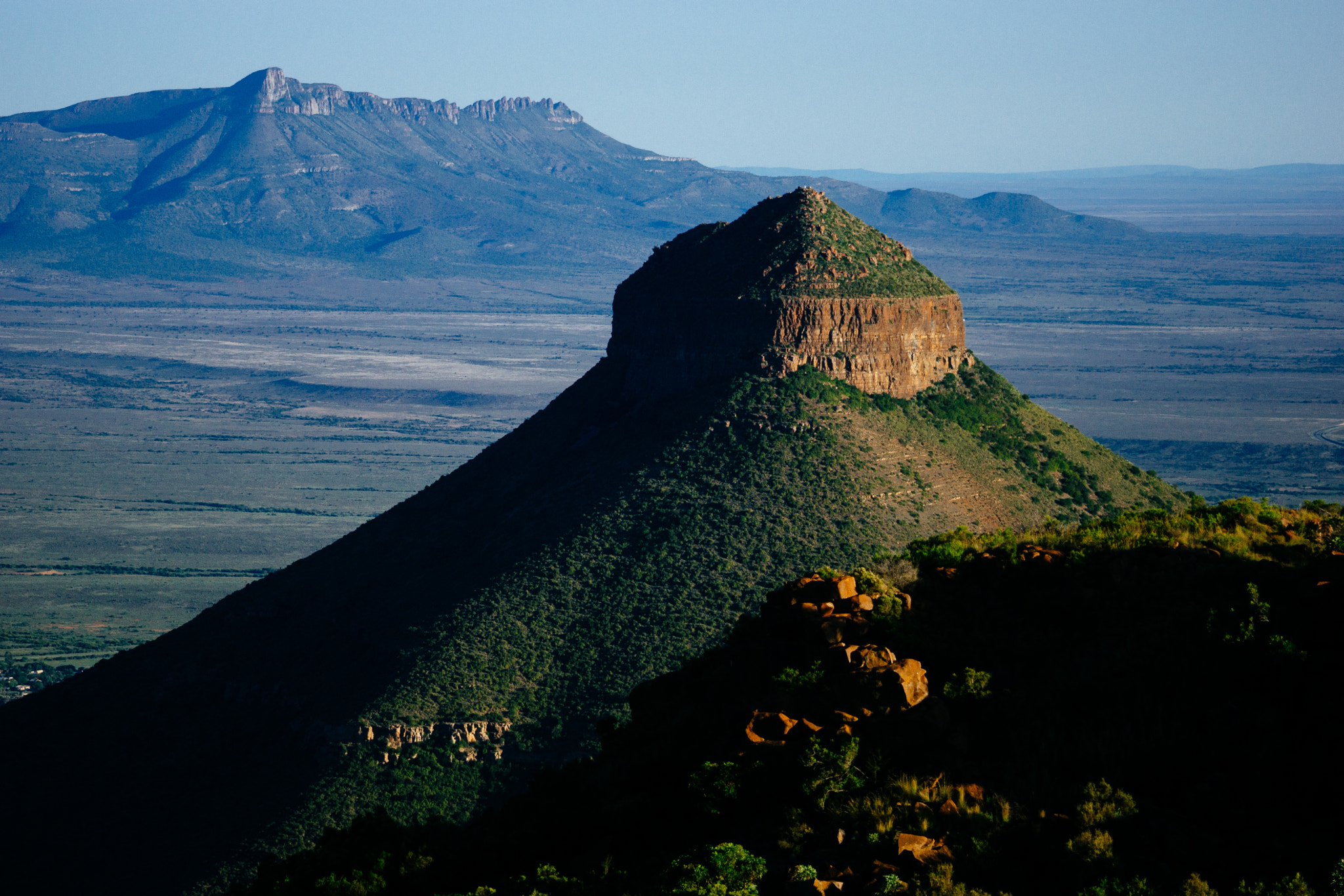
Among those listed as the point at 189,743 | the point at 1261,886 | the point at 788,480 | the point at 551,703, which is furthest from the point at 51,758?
the point at 1261,886

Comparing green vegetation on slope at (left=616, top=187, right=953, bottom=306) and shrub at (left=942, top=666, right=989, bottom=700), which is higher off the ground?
green vegetation on slope at (left=616, top=187, right=953, bottom=306)

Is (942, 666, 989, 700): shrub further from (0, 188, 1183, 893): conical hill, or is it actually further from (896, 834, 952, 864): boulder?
(0, 188, 1183, 893): conical hill

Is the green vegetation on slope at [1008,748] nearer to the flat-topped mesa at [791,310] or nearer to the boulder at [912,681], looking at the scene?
the boulder at [912,681]

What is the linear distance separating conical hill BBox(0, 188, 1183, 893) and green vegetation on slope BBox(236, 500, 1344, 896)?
21293 millimetres

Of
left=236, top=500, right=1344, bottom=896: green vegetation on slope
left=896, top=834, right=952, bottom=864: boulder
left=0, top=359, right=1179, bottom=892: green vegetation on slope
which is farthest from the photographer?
left=0, top=359, right=1179, bottom=892: green vegetation on slope

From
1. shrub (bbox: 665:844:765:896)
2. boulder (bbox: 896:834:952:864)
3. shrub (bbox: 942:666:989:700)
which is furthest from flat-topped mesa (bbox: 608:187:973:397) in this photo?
boulder (bbox: 896:834:952:864)

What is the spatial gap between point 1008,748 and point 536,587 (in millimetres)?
34789

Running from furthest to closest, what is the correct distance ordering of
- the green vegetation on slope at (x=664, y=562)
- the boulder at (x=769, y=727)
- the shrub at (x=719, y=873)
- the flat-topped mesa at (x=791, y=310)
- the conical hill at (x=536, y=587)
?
the flat-topped mesa at (x=791, y=310) < the conical hill at (x=536, y=587) < the green vegetation on slope at (x=664, y=562) < the boulder at (x=769, y=727) < the shrub at (x=719, y=873)

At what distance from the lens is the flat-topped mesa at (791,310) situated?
62.5m

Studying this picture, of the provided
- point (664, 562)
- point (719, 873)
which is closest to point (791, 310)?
point (664, 562)

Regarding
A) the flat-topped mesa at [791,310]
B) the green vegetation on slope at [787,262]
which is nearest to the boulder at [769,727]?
the flat-topped mesa at [791,310]

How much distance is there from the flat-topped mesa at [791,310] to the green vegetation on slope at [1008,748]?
1317 inches

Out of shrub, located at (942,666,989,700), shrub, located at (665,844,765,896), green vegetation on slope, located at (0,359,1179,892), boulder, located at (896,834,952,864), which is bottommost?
green vegetation on slope, located at (0,359,1179,892)

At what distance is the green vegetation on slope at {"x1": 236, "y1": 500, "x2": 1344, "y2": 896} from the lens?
21.1 metres
